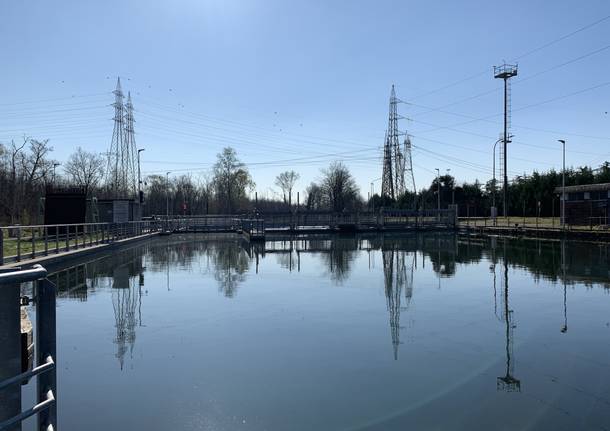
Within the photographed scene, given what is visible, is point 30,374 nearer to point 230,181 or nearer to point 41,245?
point 41,245

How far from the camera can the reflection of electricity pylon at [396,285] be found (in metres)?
9.29

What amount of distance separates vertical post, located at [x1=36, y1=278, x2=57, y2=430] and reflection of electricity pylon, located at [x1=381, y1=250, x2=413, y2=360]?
539 centimetres

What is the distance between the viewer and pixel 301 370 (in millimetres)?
6805

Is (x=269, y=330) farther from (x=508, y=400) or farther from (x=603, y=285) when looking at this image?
(x=603, y=285)

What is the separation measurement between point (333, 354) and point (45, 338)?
5.27 m

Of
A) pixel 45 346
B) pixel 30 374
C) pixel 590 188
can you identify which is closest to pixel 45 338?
pixel 45 346

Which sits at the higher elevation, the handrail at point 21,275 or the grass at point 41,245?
the handrail at point 21,275

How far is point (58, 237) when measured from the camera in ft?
66.8

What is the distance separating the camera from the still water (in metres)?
5.37

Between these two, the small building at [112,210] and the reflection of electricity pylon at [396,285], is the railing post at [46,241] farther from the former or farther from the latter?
the small building at [112,210]

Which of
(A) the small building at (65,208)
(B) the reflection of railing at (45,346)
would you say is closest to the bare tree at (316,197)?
(A) the small building at (65,208)

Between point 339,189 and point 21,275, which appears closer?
point 21,275

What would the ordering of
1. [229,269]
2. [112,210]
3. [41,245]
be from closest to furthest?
[229,269], [41,245], [112,210]

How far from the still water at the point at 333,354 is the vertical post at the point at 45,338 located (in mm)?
2411
